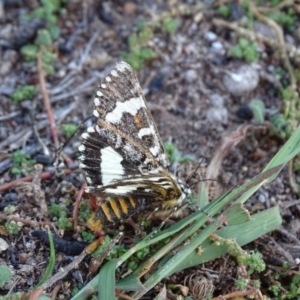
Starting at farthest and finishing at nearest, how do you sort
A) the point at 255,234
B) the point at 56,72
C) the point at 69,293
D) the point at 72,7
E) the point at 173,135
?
the point at 72,7
the point at 56,72
the point at 173,135
the point at 255,234
the point at 69,293

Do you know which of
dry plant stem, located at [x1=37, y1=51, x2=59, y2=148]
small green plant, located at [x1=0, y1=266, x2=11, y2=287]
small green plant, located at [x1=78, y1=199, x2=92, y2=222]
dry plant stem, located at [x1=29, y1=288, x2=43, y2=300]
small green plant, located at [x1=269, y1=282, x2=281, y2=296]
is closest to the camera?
dry plant stem, located at [x1=29, y1=288, x2=43, y2=300]

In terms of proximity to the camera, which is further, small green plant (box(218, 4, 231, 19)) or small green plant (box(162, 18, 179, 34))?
small green plant (box(218, 4, 231, 19))

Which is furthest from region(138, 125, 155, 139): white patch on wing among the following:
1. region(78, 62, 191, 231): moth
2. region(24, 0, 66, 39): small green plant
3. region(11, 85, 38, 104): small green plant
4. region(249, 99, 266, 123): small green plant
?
region(24, 0, 66, 39): small green plant

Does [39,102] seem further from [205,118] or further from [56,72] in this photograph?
[205,118]

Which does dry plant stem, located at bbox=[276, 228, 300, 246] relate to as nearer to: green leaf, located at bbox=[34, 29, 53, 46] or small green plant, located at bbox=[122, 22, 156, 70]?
small green plant, located at bbox=[122, 22, 156, 70]

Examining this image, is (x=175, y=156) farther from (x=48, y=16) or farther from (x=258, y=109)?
(x=48, y=16)

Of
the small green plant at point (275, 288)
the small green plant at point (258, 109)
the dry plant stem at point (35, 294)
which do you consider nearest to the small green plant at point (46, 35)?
the small green plant at point (258, 109)

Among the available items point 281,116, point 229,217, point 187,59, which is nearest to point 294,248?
point 229,217

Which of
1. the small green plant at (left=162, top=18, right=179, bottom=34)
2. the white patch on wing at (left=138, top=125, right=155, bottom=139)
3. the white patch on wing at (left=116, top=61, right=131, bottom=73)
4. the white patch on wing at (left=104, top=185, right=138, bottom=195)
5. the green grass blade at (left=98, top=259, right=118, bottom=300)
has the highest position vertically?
the white patch on wing at (left=116, top=61, right=131, bottom=73)
